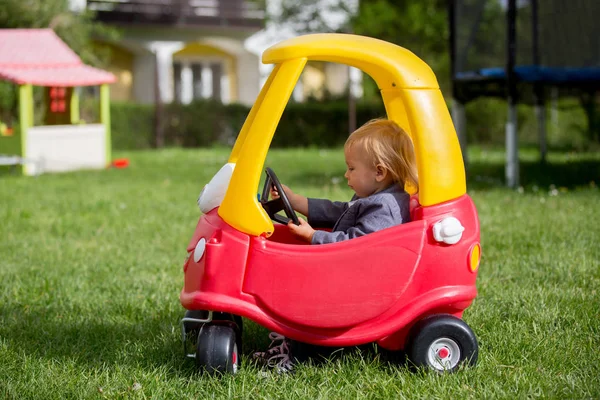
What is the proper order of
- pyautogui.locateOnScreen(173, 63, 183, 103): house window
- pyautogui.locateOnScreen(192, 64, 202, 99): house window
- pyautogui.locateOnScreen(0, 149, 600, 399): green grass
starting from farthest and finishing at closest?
pyautogui.locateOnScreen(192, 64, 202, 99): house window < pyautogui.locateOnScreen(173, 63, 183, 103): house window < pyautogui.locateOnScreen(0, 149, 600, 399): green grass

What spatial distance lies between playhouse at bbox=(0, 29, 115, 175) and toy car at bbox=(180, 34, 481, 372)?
813cm

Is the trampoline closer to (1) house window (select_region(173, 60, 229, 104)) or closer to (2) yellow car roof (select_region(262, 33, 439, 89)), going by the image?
(2) yellow car roof (select_region(262, 33, 439, 89))

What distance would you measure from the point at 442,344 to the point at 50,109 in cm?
1052

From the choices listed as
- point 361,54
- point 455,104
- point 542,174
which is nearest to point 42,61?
point 455,104

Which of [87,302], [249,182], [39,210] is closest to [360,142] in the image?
[249,182]

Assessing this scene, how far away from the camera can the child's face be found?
2.79m

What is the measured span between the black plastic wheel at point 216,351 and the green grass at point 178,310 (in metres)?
0.05

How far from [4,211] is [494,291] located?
4395mm

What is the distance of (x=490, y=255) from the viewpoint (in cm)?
448

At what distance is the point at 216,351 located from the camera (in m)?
2.59

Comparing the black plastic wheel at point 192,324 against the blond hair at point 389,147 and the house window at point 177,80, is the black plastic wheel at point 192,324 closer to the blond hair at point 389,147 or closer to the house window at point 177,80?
the blond hair at point 389,147

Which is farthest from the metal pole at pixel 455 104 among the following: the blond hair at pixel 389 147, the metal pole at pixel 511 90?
the blond hair at pixel 389 147

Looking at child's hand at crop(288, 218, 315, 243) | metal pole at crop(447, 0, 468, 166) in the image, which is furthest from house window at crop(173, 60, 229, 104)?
child's hand at crop(288, 218, 315, 243)

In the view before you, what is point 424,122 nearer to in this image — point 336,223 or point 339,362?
point 336,223
